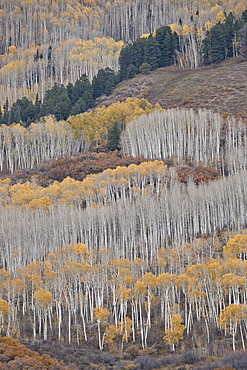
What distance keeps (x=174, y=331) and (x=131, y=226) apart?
2189cm

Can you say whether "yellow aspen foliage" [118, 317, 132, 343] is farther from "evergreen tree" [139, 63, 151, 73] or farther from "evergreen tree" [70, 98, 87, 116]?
"evergreen tree" [139, 63, 151, 73]

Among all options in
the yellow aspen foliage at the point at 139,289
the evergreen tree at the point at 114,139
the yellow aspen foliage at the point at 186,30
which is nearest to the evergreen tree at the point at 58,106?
the evergreen tree at the point at 114,139

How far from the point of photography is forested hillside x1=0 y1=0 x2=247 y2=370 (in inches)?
1930

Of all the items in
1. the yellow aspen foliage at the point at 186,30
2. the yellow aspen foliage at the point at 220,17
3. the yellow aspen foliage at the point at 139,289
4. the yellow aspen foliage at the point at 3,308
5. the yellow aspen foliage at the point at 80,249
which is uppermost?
the yellow aspen foliage at the point at 220,17

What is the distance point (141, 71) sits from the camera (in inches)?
5719

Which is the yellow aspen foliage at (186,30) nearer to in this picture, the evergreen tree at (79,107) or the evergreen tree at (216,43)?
the evergreen tree at (216,43)

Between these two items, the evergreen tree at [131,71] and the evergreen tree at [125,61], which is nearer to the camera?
the evergreen tree at [131,71]

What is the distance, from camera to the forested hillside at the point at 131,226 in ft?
161

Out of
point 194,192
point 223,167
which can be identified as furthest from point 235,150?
point 194,192

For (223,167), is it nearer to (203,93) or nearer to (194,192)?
(194,192)

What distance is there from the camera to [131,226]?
67625mm

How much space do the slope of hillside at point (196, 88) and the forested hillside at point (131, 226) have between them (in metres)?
0.50

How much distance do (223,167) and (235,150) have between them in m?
5.18

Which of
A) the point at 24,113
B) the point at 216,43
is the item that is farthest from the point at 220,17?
the point at 24,113
